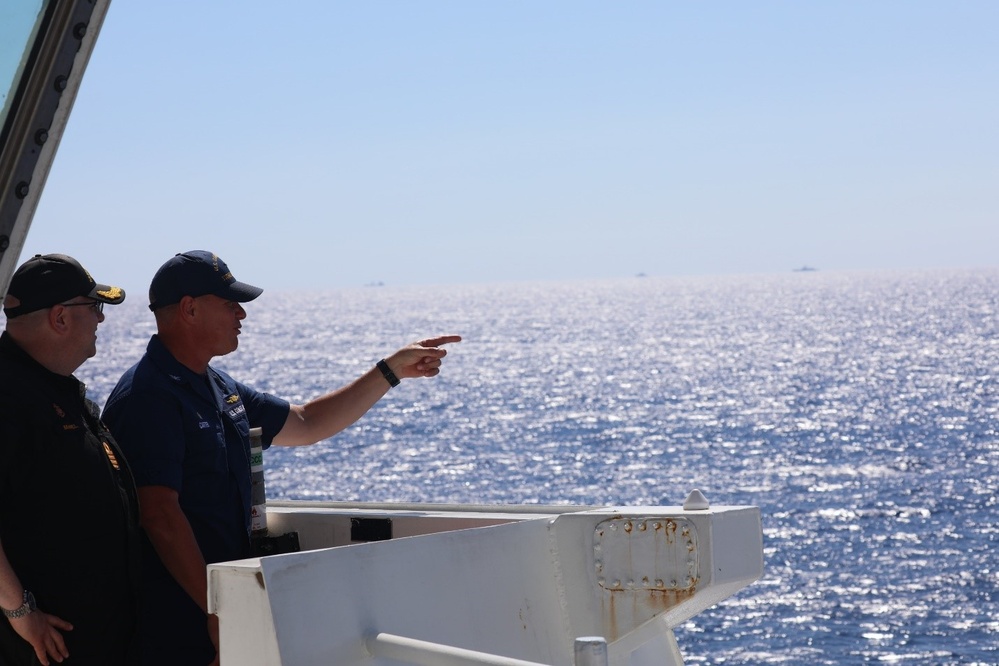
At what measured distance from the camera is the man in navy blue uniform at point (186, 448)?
3.04m

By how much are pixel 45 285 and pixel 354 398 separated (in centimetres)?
127

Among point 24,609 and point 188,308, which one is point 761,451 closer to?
point 188,308

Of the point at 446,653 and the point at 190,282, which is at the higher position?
the point at 190,282

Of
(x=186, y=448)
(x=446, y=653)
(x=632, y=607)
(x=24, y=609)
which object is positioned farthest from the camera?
(x=632, y=607)

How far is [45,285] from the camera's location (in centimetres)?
295

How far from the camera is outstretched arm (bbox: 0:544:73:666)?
2.69 m

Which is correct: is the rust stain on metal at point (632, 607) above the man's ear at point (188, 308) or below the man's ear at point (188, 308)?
below

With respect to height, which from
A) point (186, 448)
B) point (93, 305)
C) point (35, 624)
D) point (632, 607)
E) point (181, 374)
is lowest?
point (35, 624)

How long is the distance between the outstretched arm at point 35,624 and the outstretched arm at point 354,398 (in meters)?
1.20

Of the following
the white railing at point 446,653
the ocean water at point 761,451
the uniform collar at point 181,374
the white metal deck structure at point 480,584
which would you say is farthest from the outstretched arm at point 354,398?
the ocean water at point 761,451

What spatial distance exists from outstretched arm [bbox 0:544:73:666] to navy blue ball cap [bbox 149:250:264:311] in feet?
2.70

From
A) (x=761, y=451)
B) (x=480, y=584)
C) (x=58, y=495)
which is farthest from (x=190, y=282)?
(x=761, y=451)

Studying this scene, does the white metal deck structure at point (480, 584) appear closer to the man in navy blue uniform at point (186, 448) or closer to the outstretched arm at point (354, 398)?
the outstretched arm at point (354, 398)

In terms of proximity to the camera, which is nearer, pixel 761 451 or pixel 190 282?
pixel 190 282
